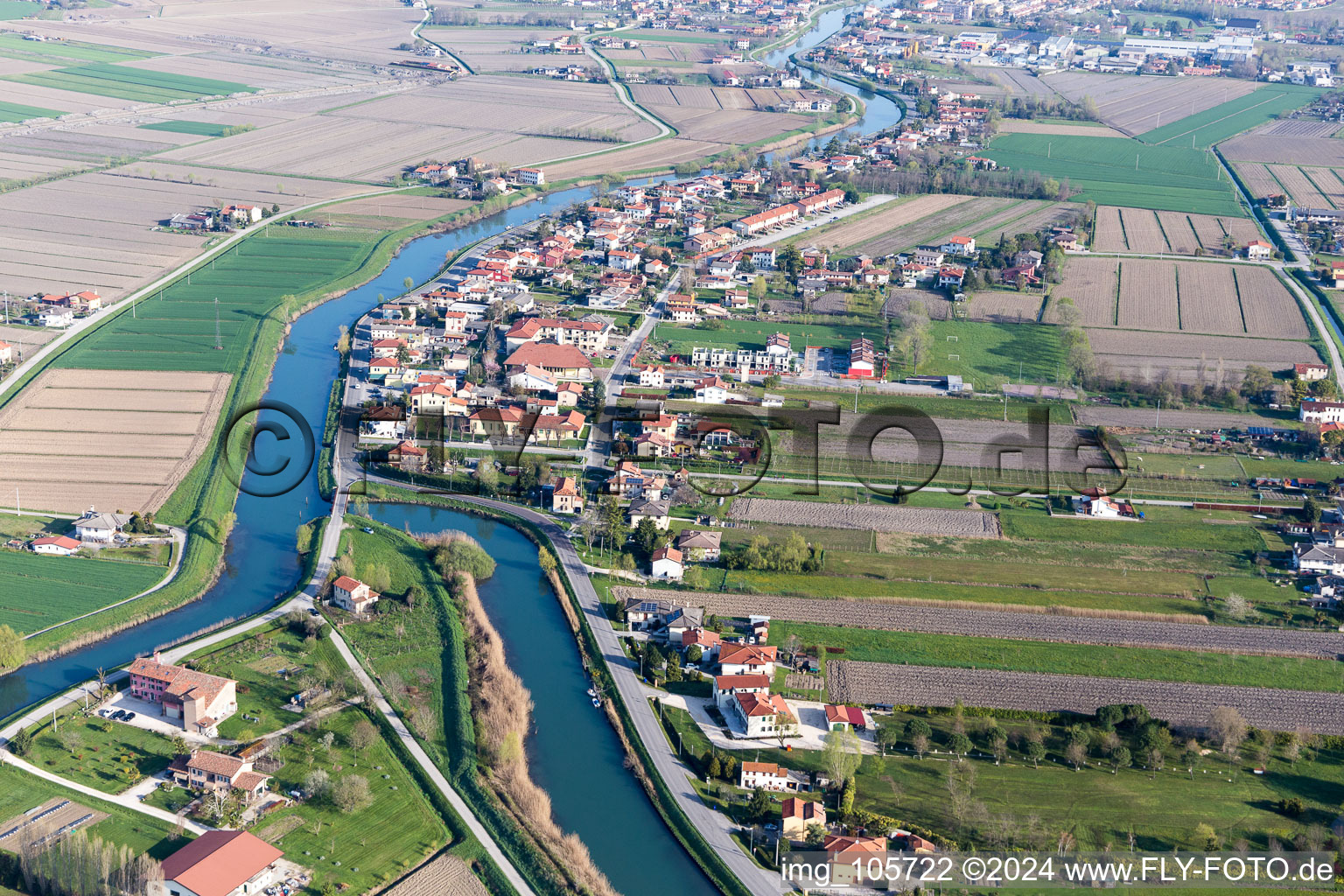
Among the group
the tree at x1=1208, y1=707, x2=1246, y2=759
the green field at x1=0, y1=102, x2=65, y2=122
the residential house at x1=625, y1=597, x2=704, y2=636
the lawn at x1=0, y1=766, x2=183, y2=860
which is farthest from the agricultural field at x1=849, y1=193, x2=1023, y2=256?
the green field at x1=0, y1=102, x2=65, y2=122

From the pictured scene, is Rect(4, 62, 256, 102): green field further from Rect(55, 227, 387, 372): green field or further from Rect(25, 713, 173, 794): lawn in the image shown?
Rect(25, 713, 173, 794): lawn

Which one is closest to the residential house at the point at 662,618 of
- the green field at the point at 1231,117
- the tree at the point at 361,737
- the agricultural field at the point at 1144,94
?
the tree at the point at 361,737

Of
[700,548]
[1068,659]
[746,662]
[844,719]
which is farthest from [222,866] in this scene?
[1068,659]

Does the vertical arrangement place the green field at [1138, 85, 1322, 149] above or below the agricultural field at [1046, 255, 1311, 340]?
above

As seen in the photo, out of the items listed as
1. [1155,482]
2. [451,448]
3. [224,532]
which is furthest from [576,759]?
[1155,482]

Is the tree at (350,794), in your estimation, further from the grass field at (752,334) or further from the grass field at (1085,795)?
the grass field at (752,334)

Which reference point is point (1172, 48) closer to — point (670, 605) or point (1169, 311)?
point (1169, 311)
